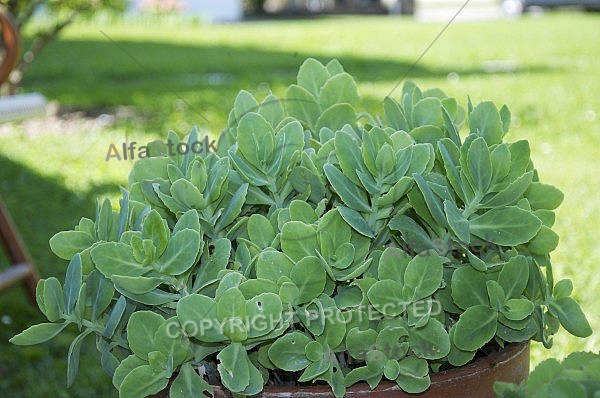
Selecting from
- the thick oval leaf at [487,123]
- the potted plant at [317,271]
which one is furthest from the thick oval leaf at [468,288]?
the thick oval leaf at [487,123]

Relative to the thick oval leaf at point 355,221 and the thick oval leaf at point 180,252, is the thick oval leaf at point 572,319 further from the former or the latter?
the thick oval leaf at point 180,252

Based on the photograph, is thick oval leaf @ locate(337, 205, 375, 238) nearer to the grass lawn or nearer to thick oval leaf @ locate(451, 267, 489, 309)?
thick oval leaf @ locate(451, 267, 489, 309)

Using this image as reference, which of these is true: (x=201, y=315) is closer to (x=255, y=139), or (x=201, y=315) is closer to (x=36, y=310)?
(x=255, y=139)

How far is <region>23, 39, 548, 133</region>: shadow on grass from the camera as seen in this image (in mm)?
7395

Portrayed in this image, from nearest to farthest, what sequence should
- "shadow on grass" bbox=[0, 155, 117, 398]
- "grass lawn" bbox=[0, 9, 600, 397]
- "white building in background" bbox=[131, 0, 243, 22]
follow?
"shadow on grass" bbox=[0, 155, 117, 398] < "grass lawn" bbox=[0, 9, 600, 397] < "white building in background" bbox=[131, 0, 243, 22]

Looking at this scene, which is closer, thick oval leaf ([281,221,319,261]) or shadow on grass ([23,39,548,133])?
thick oval leaf ([281,221,319,261])

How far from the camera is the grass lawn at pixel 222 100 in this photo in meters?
3.29

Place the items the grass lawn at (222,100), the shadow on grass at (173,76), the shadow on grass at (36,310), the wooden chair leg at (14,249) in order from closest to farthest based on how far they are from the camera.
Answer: the shadow on grass at (36,310) → the wooden chair leg at (14,249) → the grass lawn at (222,100) → the shadow on grass at (173,76)

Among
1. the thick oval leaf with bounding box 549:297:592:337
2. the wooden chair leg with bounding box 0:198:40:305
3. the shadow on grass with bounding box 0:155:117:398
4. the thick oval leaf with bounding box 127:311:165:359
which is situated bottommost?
the shadow on grass with bounding box 0:155:117:398

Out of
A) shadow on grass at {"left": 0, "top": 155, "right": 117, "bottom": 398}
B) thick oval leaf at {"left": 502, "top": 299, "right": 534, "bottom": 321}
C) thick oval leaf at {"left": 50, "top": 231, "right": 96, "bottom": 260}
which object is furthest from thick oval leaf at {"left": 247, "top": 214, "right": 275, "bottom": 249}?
shadow on grass at {"left": 0, "top": 155, "right": 117, "bottom": 398}

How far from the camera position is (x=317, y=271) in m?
1.07

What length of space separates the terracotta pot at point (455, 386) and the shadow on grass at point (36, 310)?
1.69 meters

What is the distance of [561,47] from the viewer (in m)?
13.0

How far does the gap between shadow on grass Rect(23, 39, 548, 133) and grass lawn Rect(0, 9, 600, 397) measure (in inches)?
1.0
